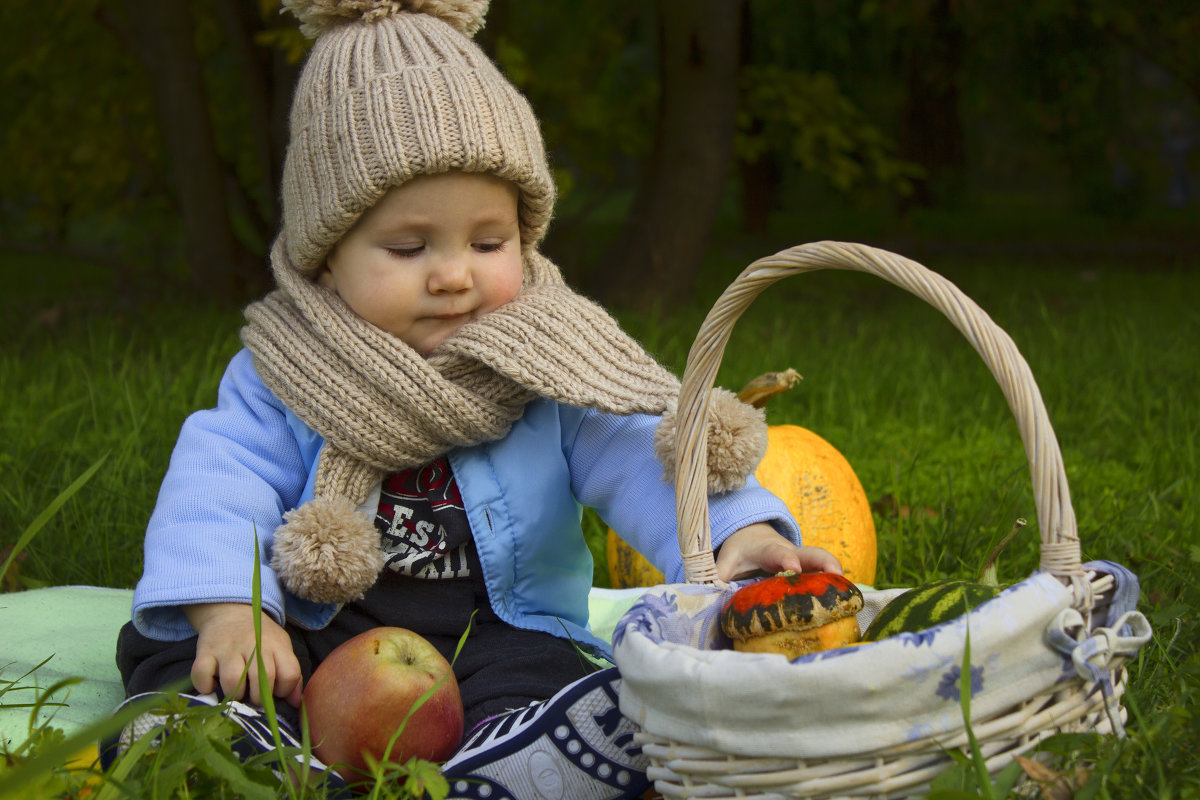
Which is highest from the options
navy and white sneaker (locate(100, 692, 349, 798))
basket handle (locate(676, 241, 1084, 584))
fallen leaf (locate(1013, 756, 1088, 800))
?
basket handle (locate(676, 241, 1084, 584))

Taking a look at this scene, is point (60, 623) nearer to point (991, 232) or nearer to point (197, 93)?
point (197, 93)

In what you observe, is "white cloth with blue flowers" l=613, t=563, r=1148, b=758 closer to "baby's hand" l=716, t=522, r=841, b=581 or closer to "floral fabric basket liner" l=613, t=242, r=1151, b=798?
"floral fabric basket liner" l=613, t=242, r=1151, b=798

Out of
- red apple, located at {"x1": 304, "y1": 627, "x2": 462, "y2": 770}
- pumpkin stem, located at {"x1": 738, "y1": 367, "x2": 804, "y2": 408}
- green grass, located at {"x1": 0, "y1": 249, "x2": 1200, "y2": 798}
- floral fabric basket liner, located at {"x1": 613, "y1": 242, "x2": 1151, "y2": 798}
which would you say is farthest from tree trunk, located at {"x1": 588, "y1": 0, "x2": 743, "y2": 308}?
floral fabric basket liner, located at {"x1": 613, "y1": 242, "x2": 1151, "y2": 798}

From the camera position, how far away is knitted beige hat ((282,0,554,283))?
2.12 m

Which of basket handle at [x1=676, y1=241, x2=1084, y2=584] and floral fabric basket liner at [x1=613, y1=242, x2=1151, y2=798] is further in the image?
basket handle at [x1=676, y1=241, x2=1084, y2=584]

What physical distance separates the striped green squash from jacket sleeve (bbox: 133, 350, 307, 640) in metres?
1.10

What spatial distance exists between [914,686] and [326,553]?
3.68ft

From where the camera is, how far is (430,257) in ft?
7.18

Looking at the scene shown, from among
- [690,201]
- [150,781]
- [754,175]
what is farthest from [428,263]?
[754,175]

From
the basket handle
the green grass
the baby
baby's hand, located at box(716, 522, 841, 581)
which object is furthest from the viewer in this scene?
the green grass

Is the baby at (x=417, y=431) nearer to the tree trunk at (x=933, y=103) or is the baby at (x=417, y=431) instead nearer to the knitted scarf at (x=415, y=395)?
the knitted scarf at (x=415, y=395)

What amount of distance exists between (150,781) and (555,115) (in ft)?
23.0

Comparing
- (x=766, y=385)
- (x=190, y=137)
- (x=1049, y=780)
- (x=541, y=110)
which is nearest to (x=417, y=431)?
(x=766, y=385)

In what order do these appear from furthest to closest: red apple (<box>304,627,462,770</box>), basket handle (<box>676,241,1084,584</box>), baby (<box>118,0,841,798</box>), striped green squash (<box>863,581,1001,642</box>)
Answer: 1. baby (<box>118,0,841,798</box>)
2. red apple (<box>304,627,462,770</box>)
3. striped green squash (<box>863,581,1001,642</box>)
4. basket handle (<box>676,241,1084,584</box>)
